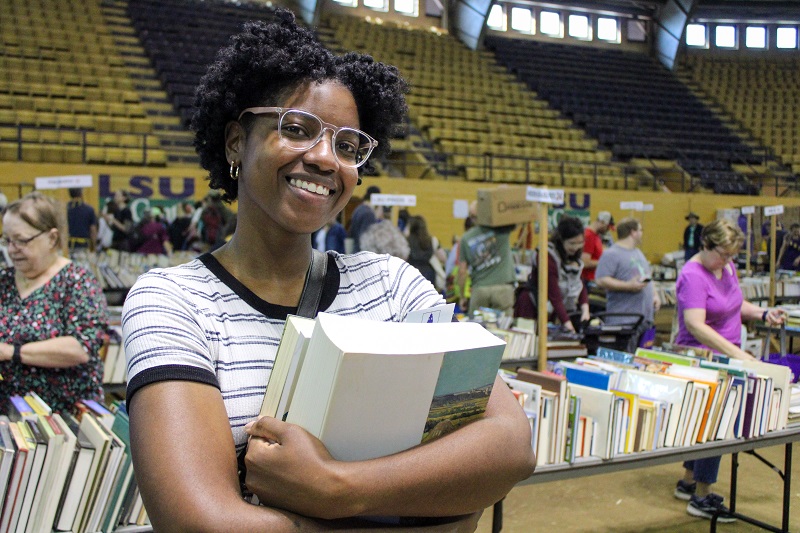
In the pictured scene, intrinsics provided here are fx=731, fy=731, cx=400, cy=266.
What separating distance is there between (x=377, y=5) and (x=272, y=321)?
19177 mm

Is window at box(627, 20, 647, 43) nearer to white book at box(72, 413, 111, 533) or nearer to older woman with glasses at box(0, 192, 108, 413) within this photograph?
older woman with glasses at box(0, 192, 108, 413)

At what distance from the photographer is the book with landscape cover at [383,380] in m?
0.80

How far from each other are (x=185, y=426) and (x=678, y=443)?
2.46 m

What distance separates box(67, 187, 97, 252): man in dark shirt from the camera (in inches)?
304

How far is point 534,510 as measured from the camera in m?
3.87

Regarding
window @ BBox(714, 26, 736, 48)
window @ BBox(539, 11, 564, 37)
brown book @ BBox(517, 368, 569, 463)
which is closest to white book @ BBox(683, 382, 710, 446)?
brown book @ BBox(517, 368, 569, 463)

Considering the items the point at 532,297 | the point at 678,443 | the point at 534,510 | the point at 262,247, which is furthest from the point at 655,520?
the point at 262,247

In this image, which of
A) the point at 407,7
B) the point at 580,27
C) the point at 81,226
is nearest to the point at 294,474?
the point at 81,226

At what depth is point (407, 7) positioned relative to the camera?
63.3ft

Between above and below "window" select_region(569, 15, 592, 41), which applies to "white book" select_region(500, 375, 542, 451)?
below

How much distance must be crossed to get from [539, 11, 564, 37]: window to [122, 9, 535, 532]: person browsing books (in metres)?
20.8

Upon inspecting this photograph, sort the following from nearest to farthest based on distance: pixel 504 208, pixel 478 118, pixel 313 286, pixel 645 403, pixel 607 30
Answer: pixel 313 286 < pixel 645 403 < pixel 504 208 < pixel 478 118 < pixel 607 30

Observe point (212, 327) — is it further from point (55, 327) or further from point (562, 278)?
point (562, 278)

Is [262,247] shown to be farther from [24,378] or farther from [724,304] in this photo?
[724,304]
